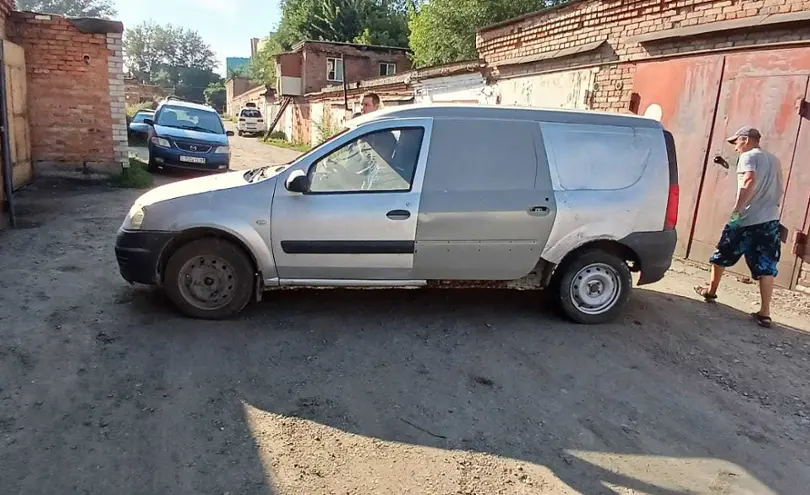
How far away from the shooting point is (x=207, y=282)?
4.73 meters

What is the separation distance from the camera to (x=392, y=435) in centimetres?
327

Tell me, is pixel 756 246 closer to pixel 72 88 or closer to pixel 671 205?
pixel 671 205

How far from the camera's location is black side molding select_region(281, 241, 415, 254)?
4637 mm

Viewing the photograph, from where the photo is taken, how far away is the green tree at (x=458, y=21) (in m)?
25.1

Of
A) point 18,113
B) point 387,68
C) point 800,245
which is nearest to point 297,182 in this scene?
point 800,245

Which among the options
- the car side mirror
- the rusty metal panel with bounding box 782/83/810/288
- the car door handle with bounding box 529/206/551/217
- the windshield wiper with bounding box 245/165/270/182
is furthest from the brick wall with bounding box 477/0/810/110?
the windshield wiper with bounding box 245/165/270/182

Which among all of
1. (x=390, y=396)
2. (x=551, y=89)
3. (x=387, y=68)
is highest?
(x=387, y=68)

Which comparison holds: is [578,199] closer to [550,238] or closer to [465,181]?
[550,238]

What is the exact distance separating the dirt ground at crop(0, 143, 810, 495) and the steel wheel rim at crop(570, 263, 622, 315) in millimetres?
203

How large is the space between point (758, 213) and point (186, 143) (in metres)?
11.4

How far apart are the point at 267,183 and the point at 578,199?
8.74 feet

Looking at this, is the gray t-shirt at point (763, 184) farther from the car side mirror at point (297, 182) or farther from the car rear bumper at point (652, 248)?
the car side mirror at point (297, 182)

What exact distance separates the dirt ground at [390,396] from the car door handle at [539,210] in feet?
3.36

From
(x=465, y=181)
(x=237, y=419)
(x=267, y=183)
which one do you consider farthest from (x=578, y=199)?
(x=237, y=419)
